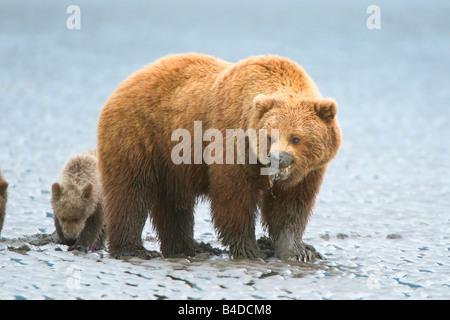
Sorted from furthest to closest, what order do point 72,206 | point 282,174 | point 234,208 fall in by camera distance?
1. point 72,206
2. point 234,208
3. point 282,174

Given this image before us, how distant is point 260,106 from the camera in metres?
8.64

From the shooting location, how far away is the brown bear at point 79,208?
424 inches

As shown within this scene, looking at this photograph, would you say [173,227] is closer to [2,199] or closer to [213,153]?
[213,153]

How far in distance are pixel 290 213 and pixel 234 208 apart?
0.66 meters

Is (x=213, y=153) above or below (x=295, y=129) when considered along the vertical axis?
below

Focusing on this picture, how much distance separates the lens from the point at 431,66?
3186cm

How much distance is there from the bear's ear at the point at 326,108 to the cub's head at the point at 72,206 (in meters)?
3.76

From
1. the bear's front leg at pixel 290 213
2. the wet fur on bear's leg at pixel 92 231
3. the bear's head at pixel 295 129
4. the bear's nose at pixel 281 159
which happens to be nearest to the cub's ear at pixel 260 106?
the bear's head at pixel 295 129

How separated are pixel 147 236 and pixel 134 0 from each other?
37.8 meters

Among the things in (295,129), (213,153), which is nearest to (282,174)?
(295,129)

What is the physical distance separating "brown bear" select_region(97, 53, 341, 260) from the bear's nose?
0.01m

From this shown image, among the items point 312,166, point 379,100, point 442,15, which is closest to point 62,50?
point 379,100
